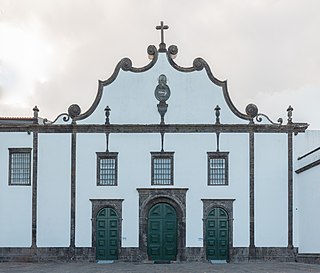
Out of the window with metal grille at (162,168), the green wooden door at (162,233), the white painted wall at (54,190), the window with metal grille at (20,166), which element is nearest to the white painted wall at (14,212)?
the window with metal grille at (20,166)

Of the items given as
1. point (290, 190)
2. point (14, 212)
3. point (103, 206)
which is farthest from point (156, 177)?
point (14, 212)

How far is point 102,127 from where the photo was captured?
27.5m

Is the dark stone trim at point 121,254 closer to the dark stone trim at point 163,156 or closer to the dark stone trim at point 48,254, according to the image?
the dark stone trim at point 48,254

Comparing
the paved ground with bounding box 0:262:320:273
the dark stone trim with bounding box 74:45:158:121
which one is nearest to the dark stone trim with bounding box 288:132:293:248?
Result: the paved ground with bounding box 0:262:320:273

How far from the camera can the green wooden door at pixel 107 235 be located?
26.9 metres

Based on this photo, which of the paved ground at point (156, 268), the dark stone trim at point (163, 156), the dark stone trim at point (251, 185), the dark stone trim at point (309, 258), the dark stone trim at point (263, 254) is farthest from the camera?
the dark stone trim at point (163, 156)

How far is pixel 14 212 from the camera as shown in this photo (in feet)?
89.4

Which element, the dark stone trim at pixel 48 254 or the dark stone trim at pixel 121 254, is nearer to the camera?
the dark stone trim at pixel 121 254

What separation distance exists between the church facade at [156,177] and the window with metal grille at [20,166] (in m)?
0.04

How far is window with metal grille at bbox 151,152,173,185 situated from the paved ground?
3.60m

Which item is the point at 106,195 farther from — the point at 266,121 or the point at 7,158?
the point at 266,121

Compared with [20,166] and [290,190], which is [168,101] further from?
[20,166]

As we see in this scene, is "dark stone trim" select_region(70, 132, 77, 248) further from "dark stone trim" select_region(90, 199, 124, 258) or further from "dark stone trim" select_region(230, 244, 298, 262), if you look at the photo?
"dark stone trim" select_region(230, 244, 298, 262)

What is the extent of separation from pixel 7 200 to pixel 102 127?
509 cm
